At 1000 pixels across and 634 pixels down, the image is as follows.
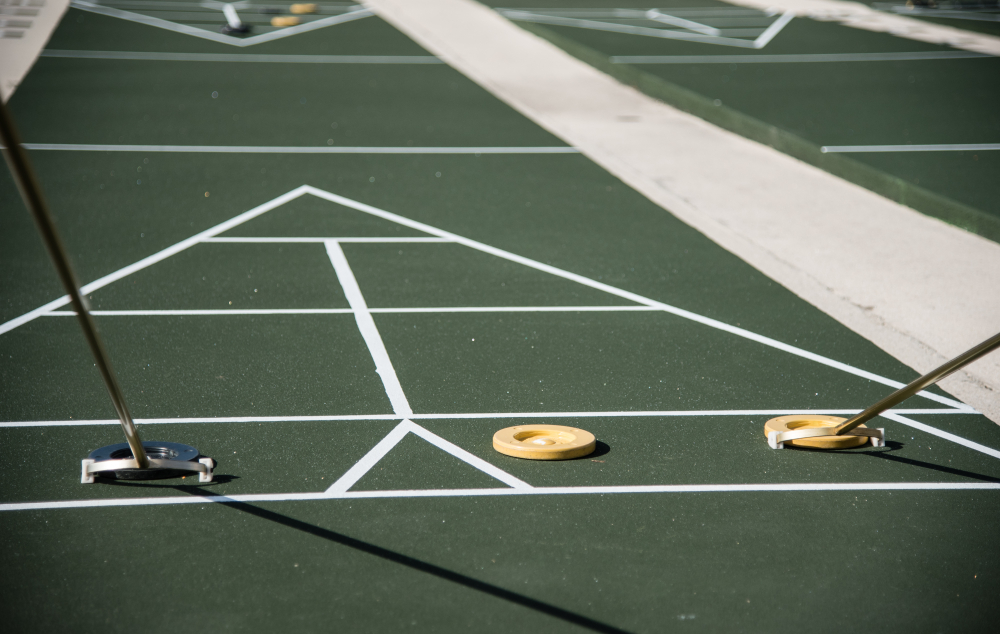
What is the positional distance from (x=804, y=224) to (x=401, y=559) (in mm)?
6637

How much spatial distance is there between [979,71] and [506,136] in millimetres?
8868

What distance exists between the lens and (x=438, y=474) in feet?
16.2

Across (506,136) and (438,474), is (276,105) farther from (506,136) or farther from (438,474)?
(438,474)

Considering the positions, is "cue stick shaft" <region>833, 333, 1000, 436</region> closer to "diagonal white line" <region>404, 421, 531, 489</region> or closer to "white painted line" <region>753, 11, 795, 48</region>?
"diagonal white line" <region>404, 421, 531, 489</region>

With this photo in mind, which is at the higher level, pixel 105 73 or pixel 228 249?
pixel 105 73

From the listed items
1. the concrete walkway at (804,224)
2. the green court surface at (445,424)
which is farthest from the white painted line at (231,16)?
the green court surface at (445,424)

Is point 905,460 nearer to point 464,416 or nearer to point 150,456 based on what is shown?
point 464,416

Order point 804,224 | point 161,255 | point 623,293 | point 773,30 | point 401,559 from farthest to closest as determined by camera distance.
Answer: point 773,30 → point 804,224 → point 161,255 → point 623,293 → point 401,559

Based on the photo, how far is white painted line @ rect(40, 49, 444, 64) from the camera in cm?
1727

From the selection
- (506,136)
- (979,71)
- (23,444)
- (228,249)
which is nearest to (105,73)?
(506,136)

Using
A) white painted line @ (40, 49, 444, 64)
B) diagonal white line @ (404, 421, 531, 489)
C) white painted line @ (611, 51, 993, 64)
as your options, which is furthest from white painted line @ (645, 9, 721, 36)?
diagonal white line @ (404, 421, 531, 489)

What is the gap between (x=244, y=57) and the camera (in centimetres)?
1805

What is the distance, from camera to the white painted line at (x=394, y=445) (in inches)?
191

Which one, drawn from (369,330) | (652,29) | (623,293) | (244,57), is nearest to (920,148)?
(623,293)
